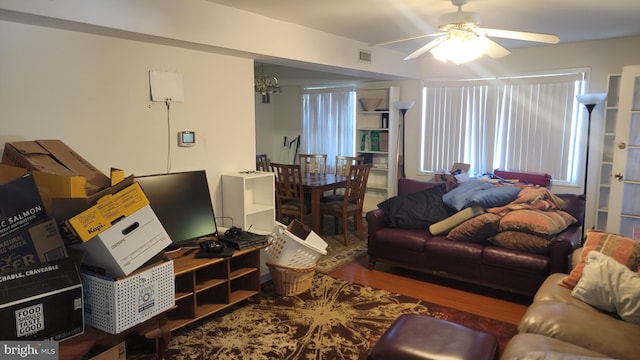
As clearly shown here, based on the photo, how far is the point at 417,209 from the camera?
4.23 m

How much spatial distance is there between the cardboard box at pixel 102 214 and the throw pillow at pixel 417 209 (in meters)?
2.65

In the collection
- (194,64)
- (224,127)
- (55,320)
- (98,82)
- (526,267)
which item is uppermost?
(194,64)

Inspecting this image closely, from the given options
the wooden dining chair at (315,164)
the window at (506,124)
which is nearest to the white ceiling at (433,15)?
the window at (506,124)

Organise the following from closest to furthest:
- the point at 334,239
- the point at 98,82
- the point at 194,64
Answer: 1. the point at 98,82
2. the point at 194,64
3. the point at 334,239

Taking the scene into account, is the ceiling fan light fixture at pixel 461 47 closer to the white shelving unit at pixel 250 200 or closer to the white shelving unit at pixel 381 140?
the white shelving unit at pixel 250 200

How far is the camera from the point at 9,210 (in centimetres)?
182

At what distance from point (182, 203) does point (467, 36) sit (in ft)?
7.49

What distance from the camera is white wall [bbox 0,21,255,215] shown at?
8.14ft

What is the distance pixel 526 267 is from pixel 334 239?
2375mm

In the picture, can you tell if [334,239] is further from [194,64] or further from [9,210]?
[9,210]

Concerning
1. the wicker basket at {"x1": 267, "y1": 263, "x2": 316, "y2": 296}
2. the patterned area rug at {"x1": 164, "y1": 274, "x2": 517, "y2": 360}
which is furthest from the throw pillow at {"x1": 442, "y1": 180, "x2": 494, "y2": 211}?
the wicker basket at {"x1": 267, "y1": 263, "x2": 316, "y2": 296}

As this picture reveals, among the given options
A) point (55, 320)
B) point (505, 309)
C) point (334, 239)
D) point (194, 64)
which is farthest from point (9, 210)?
point (334, 239)

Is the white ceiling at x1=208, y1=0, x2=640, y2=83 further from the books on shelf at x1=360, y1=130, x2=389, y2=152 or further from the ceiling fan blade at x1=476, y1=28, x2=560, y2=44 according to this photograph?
the books on shelf at x1=360, y1=130, x2=389, y2=152

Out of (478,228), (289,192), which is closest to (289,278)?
(478,228)
